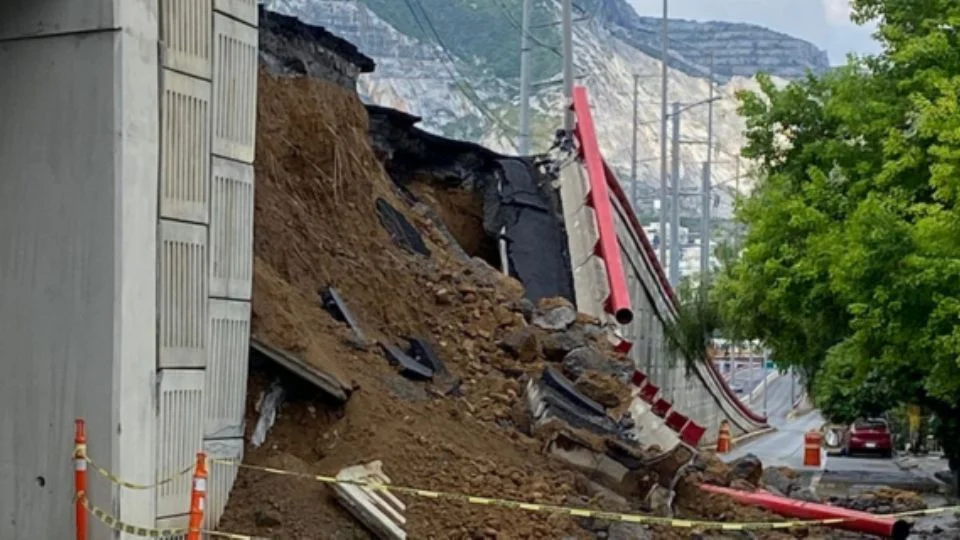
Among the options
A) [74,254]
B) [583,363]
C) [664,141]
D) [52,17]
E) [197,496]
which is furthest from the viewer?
[664,141]

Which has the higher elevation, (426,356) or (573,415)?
(426,356)

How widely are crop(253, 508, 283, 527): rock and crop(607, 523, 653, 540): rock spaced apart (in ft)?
8.68

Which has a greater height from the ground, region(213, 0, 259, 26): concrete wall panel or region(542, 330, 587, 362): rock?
region(213, 0, 259, 26): concrete wall panel

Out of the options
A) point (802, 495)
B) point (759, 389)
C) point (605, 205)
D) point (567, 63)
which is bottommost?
point (759, 389)

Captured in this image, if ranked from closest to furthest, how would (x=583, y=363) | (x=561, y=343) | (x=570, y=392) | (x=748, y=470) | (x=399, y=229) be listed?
(x=570, y=392)
(x=583, y=363)
(x=561, y=343)
(x=748, y=470)
(x=399, y=229)

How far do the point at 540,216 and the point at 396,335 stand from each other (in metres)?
8.69

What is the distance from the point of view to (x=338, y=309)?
41.1 feet

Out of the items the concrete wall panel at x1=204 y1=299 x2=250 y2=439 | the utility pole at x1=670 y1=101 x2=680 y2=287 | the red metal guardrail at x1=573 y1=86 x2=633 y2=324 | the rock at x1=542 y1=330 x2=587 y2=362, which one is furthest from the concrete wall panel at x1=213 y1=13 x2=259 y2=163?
the utility pole at x1=670 y1=101 x2=680 y2=287

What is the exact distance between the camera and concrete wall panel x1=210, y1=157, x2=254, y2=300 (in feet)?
31.5

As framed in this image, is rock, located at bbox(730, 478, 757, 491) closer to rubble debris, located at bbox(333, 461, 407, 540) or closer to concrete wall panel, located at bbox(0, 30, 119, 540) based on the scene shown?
rubble debris, located at bbox(333, 461, 407, 540)

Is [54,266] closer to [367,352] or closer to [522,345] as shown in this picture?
[367,352]

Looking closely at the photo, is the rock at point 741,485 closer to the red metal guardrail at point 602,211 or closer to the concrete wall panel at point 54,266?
the red metal guardrail at point 602,211

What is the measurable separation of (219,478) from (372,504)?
1101mm

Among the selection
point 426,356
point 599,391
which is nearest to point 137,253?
point 426,356
